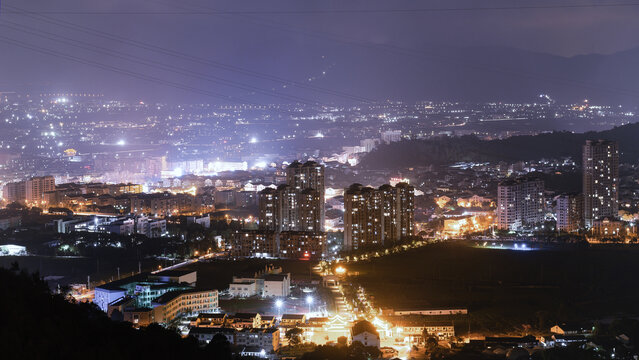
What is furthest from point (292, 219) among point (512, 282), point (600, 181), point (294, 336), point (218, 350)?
point (218, 350)

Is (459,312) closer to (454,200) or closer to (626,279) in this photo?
(626,279)

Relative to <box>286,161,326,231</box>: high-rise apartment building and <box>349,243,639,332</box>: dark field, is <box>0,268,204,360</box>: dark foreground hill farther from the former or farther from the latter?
<box>286,161,326,231</box>: high-rise apartment building

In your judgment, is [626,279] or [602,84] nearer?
[626,279]

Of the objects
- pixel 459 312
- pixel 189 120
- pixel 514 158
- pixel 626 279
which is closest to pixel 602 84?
pixel 514 158

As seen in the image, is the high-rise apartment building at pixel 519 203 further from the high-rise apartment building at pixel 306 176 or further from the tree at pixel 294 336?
the tree at pixel 294 336

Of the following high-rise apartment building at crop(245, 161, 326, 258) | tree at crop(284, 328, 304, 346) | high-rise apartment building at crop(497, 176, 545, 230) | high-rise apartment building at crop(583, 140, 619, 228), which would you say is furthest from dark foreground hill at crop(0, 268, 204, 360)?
high-rise apartment building at crop(583, 140, 619, 228)

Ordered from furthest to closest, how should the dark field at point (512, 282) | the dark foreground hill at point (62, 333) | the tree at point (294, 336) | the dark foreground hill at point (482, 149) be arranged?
the dark foreground hill at point (482, 149) < the dark field at point (512, 282) < the tree at point (294, 336) < the dark foreground hill at point (62, 333)

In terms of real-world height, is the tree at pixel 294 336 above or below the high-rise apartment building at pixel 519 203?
below

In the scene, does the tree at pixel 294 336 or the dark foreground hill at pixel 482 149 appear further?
the dark foreground hill at pixel 482 149

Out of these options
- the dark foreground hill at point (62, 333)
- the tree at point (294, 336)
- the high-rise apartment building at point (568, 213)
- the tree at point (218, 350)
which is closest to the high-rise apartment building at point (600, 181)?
the high-rise apartment building at point (568, 213)
